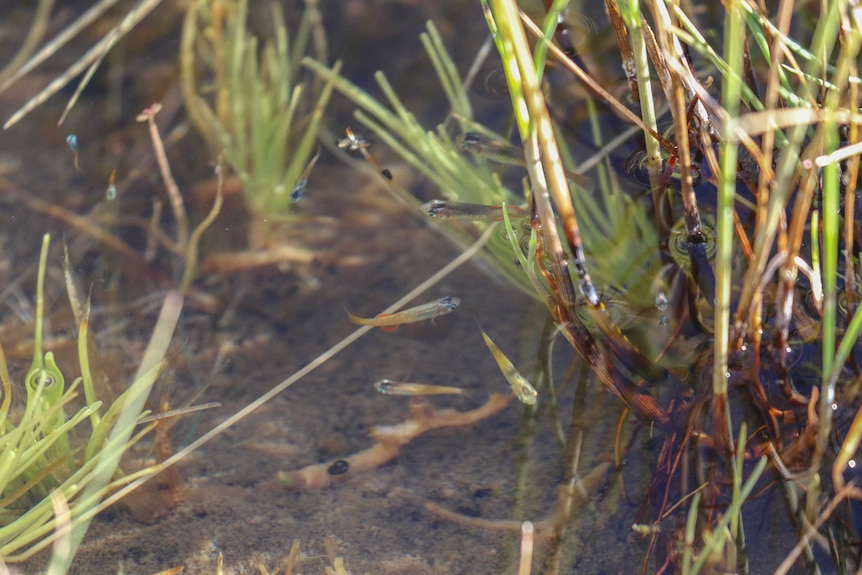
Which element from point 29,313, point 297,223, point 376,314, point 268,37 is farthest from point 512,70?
point 268,37

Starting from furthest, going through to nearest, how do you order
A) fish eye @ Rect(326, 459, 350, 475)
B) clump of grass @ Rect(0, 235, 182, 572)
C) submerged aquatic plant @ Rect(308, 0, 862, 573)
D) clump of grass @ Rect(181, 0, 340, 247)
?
clump of grass @ Rect(181, 0, 340, 247) → fish eye @ Rect(326, 459, 350, 475) → clump of grass @ Rect(0, 235, 182, 572) → submerged aquatic plant @ Rect(308, 0, 862, 573)

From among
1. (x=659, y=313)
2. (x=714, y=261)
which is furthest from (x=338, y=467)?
(x=714, y=261)

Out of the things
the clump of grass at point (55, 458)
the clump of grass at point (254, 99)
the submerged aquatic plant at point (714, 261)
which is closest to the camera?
the submerged aquatic plant at point (714, 261)

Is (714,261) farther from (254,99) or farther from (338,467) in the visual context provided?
(254,99)

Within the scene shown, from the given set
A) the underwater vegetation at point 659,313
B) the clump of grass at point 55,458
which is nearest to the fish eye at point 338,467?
the underwater vegetation at point 659,313

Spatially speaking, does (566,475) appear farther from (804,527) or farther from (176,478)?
(176,478)

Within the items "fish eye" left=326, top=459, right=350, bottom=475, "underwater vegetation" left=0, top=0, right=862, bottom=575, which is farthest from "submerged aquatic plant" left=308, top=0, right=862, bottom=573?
"fish eye" left=326, top=459, right=350, bottom=475

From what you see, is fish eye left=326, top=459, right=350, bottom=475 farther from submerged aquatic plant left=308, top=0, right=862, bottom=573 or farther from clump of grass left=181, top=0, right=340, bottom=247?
clump of grass left=181, top=0, right=340, bottom=247

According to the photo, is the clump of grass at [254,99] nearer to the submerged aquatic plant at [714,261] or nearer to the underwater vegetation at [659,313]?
the underwater vegetation at [659,313]
